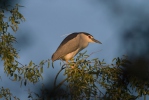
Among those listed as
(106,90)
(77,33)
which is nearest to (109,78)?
(106,90)

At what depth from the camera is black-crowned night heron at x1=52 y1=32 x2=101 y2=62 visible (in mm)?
5176

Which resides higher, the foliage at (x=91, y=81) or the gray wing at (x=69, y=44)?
the gray wing at (x=69, y=44)

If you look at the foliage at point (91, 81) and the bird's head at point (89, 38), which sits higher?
the bird's head at point (89, 38)

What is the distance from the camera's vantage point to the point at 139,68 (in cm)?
428

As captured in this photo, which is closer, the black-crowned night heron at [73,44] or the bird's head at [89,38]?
the black-crowned night heron at [73,44]

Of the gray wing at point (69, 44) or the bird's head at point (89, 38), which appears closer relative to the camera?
the gray wing at point (69, 44)

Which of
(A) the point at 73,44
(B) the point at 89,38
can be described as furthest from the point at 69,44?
(B) the point at 89,38

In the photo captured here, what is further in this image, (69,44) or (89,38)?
(89,38)

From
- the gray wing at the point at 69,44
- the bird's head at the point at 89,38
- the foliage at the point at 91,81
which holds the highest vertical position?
the bird's head at the point at 89,38

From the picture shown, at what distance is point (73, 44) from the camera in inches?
214

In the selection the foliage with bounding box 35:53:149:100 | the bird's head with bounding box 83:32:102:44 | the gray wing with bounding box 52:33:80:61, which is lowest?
the foliage with bounding box 35:53:149:100

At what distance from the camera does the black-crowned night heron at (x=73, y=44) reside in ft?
17.0

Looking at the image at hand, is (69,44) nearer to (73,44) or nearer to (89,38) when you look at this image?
(73,44)

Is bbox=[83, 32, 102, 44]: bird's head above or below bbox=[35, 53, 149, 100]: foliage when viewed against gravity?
above
